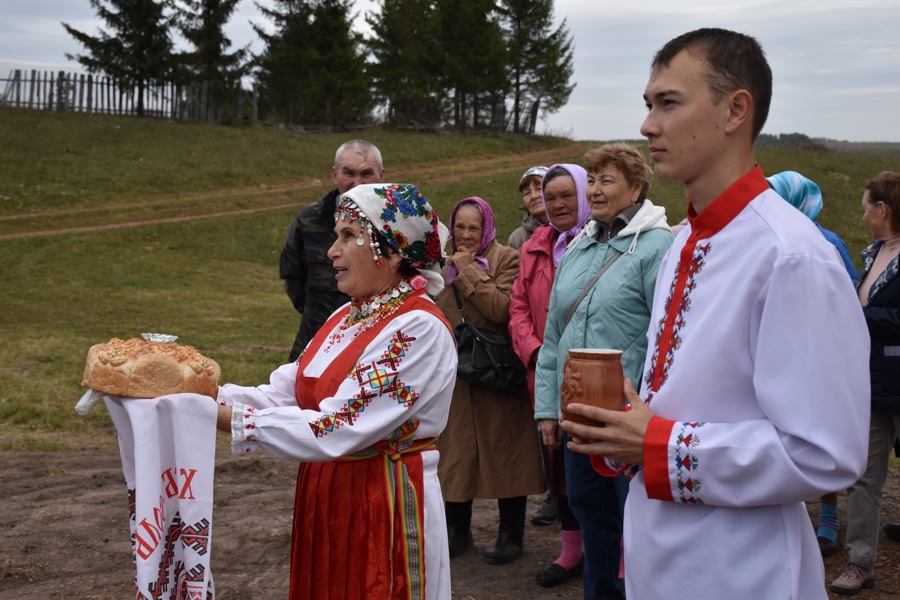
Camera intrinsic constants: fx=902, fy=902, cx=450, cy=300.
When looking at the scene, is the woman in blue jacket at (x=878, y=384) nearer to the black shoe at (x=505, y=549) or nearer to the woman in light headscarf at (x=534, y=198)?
the black shoe at (x=505, y=549)

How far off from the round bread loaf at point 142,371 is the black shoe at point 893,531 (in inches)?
189

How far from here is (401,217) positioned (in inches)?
125

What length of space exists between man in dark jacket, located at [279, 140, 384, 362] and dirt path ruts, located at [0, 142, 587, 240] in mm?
15691

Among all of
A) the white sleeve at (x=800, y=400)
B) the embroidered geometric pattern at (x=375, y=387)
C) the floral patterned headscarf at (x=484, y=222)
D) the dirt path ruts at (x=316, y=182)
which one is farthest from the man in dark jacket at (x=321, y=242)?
the dirt path ruts at (x=316, y=182)

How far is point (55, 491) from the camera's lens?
21.2 ft

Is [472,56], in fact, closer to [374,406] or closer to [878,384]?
[878,384]

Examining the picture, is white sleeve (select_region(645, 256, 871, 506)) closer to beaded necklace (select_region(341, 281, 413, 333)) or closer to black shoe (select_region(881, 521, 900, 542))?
beaded necklace (select_region(341, 281, 413, 333))

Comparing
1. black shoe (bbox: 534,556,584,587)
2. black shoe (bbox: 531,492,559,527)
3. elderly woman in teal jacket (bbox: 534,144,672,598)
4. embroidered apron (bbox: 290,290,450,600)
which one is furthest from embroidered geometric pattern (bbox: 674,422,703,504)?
black shoe (bbox: 531,492,559,527)

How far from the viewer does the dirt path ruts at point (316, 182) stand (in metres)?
21.1

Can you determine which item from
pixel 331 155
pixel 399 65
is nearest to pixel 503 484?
pixel 331 155

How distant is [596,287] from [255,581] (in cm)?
251

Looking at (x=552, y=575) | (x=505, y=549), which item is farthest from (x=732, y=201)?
(x=505, y=549)

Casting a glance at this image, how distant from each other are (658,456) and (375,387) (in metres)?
1.25

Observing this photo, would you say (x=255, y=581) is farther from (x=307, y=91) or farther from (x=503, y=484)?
(x=307, y=91)
